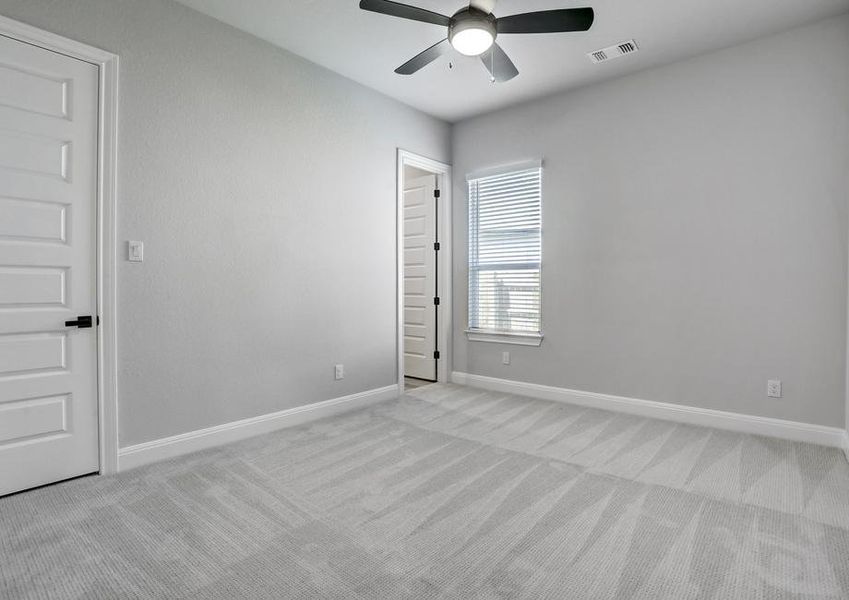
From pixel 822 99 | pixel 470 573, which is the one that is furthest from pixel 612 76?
pixel 470 573

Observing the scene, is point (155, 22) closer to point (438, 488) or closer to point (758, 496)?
point (438, 488)

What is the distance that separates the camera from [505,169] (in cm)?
466

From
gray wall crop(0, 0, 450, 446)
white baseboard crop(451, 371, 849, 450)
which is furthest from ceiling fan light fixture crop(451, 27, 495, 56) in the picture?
white baseboard crop(451, 371, 849, 450)

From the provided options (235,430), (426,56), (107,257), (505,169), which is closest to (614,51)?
(505,169)

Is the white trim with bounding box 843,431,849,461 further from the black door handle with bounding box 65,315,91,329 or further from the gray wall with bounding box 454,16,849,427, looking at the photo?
the black door handle with bounding box 65,315,91,329

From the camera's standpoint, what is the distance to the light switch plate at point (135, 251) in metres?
2.77

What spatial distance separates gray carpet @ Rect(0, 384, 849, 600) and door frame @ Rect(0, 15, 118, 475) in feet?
0.94

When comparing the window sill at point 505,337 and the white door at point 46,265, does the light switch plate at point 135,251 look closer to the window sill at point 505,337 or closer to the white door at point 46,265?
the white door at point 46,265

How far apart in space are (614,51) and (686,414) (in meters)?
2.89

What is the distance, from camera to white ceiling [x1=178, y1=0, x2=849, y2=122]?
115 inches

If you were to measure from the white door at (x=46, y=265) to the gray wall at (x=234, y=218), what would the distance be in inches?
6.9

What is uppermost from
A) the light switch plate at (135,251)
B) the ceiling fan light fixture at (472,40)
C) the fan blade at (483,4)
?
the fan blade at (483,4)

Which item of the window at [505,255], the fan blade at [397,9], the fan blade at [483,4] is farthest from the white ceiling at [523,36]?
the window at [505,255]

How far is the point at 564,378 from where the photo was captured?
4344 millimetres
